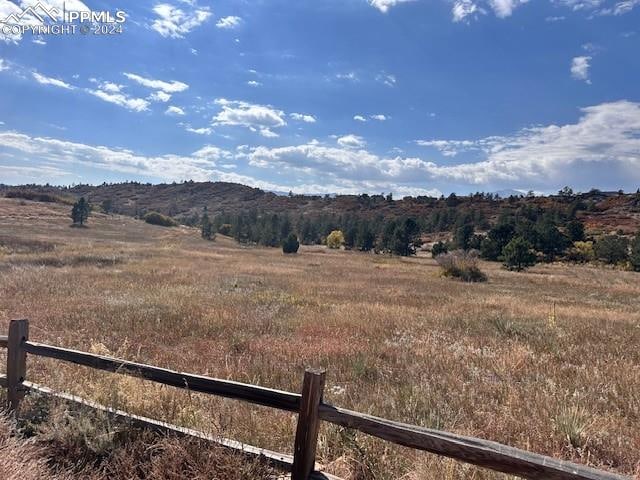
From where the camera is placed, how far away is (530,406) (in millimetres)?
6023

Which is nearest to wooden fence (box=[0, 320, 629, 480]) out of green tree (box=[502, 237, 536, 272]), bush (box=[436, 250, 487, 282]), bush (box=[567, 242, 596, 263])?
bush (box=[436, 250, 487, 282])

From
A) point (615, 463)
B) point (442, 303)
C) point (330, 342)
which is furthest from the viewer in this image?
point (442, 303)

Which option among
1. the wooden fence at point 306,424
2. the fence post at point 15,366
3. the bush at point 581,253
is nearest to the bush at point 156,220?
the bush at point 581,253

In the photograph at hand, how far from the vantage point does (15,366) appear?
510cm

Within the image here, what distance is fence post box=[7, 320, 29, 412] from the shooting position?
5094mm

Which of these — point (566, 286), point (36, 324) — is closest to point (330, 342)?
point (36, 324)

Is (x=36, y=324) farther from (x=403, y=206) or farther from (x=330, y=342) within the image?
(x=403, y=206)

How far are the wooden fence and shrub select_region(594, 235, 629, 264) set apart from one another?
71686mm

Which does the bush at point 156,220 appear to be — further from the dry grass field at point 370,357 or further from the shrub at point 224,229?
the dry grass field at point 370,357

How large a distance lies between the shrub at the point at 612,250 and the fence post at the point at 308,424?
71.8 m

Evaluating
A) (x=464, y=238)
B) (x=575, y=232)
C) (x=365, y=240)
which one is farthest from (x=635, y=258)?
(x=365, y=240)

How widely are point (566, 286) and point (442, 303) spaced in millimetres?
17670

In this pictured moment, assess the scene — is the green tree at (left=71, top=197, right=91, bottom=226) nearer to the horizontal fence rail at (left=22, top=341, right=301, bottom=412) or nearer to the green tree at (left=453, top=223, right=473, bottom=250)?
the green tree at (left=453, top=223, right=473, bottom=250)

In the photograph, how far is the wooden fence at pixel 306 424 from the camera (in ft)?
8.99
